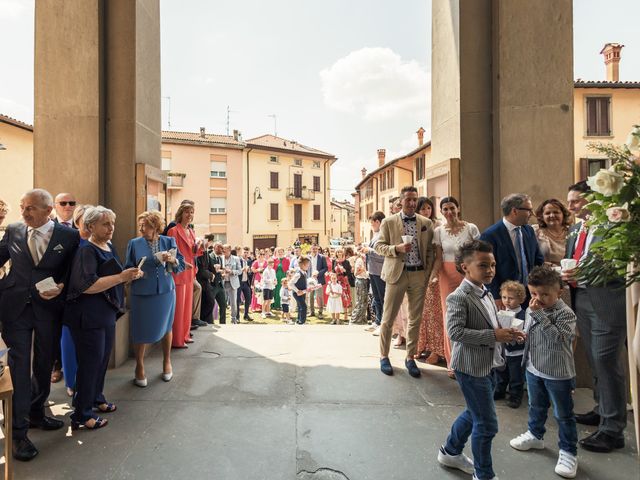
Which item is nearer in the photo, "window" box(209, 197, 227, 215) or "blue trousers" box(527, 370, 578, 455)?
"blue trousers" box(527, 370, 578, 455)

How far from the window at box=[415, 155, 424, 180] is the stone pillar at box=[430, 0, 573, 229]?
1011 inches

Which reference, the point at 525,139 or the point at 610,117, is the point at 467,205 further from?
the point at 610,117

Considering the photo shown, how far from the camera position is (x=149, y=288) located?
382 centimetres

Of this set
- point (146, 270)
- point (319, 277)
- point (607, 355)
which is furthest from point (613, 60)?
A: point (146, 270)

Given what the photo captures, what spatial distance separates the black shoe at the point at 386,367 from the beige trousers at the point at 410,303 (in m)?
0.07

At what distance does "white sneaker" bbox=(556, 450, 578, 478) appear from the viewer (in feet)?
8.20

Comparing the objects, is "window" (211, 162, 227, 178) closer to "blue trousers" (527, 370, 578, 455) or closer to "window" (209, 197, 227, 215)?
"window" (209, 197, 227, 215)

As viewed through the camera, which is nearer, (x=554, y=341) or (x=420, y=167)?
(x=554, y=341)

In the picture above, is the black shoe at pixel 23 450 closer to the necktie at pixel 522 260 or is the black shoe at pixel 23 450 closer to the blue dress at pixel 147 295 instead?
the blue dress at pixel 147 295

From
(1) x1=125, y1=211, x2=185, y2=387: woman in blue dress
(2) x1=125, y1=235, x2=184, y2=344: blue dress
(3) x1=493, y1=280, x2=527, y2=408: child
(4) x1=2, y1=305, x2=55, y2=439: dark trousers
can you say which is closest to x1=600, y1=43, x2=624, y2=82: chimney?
(3) x1=493, y1=280, x2=527, y2=408: child

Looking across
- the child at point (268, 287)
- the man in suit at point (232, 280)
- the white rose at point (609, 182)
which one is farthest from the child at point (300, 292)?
the white rose at point (609, 182)

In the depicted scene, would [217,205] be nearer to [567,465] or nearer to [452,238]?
[452,238]

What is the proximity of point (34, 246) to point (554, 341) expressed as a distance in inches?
151

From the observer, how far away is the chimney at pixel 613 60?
70.0ft
